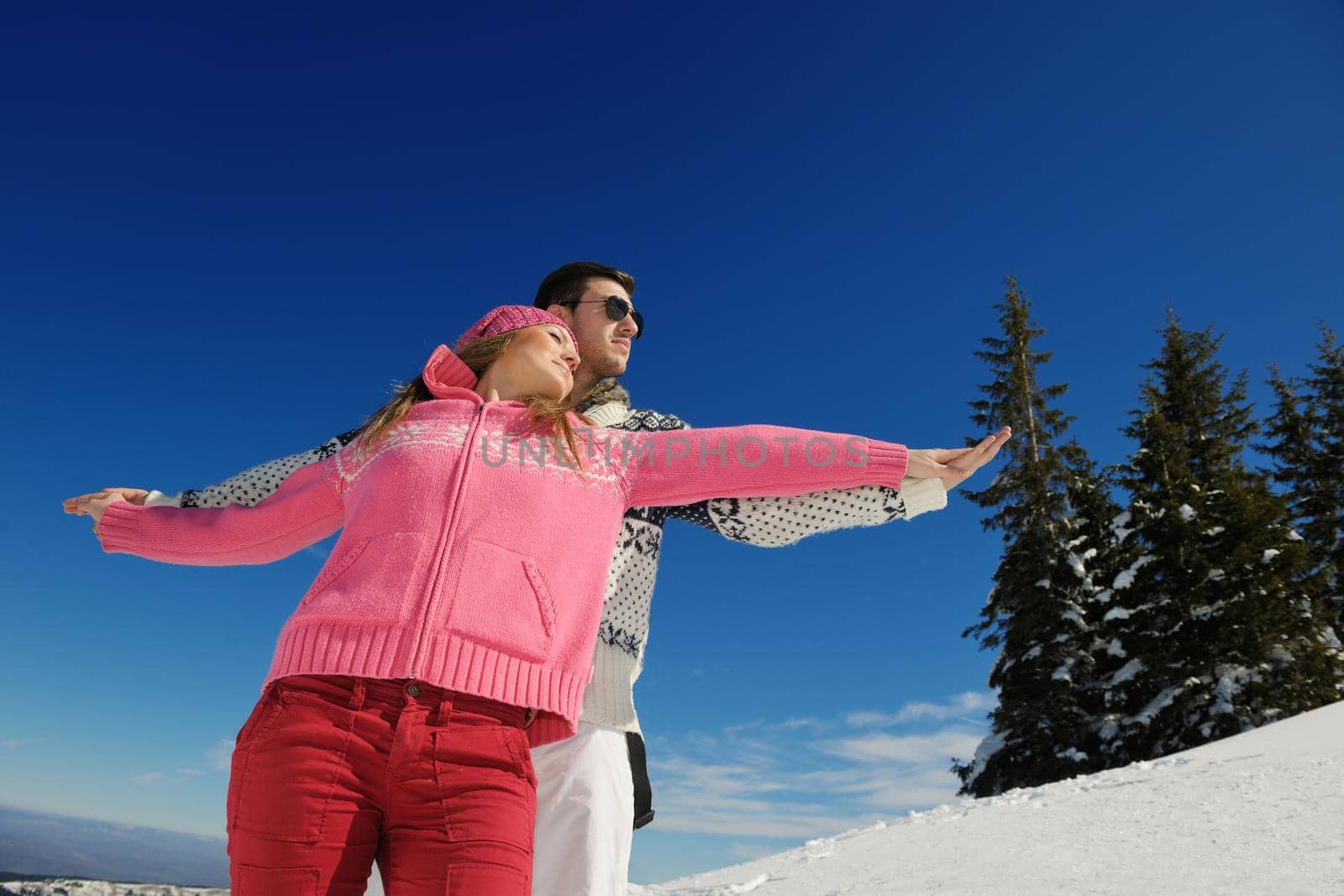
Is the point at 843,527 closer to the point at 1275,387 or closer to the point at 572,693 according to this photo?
the point at 572,693

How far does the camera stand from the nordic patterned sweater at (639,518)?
2.10 metres

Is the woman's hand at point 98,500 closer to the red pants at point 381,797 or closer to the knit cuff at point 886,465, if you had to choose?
the red pants at point 381,797

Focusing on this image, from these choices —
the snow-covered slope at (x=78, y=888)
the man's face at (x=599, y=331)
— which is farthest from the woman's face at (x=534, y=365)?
the snow-covered slope at (x=78, y=888)

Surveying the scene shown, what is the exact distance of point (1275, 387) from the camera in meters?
24.9

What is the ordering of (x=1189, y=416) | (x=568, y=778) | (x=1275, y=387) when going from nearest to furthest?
(x=568, y=778) < (x=1189, y=416) < (x=1275, y=387)

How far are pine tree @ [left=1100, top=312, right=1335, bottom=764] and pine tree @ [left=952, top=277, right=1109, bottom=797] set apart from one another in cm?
60

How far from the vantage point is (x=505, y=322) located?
2.42 metres

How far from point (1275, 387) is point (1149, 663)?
594 inches

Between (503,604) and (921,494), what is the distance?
3.37 feet

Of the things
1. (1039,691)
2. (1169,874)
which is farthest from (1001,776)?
(1169,874)


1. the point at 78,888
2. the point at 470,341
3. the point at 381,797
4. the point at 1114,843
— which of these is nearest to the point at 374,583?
the point at 381,797

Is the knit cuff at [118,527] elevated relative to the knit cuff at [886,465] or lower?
lower

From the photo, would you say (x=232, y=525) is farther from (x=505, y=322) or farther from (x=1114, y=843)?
(x=1114, y=843)

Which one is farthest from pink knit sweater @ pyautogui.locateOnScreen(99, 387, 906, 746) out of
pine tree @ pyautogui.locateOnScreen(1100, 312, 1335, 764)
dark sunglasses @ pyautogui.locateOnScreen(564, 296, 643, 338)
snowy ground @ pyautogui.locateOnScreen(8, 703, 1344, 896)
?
pine tree @ pyautogui.locateOnScreen(1100, 312, 1335, 764)
